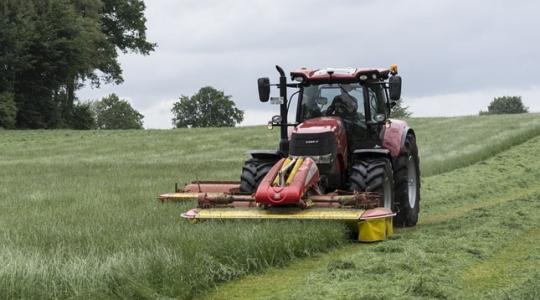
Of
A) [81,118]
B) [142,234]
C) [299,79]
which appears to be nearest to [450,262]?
[142,234]

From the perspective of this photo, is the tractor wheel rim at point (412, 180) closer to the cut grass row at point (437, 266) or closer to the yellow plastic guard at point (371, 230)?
the cut grass row at point (437, 266)

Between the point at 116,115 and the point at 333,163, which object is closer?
the point at 333,163

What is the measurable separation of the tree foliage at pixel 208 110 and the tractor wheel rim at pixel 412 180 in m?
80.3

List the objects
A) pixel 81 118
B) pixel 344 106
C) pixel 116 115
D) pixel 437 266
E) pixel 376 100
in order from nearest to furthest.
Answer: pixel 437 266, pixel 344 106, pixel 376 100, pixel 81 118, pixel 116 115

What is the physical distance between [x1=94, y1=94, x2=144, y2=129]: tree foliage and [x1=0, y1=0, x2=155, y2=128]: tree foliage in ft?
130

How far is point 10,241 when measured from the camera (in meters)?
6.75

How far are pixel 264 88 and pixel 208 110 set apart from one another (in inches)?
3306

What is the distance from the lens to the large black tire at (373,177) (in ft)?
28.7

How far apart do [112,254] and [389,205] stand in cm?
430

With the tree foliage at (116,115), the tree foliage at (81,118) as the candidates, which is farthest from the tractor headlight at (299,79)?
the tree foliage at (116,115)

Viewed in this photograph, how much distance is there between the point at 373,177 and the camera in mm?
8758

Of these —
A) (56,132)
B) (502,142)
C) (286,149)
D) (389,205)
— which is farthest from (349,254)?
(56,132)

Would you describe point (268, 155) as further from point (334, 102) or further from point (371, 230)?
point (371, 230)

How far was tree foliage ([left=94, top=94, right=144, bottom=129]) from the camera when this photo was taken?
8838 cm
